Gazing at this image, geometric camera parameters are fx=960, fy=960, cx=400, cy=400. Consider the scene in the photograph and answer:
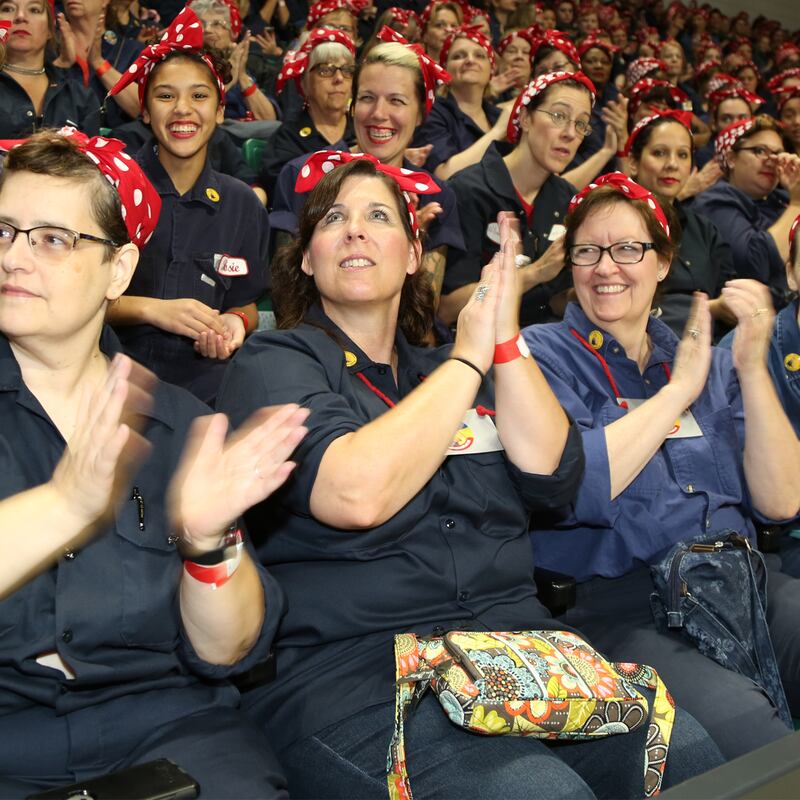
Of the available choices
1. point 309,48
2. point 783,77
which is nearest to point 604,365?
point 309,48

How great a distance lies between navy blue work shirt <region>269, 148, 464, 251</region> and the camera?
313cm

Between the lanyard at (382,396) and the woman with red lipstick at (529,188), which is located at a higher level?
the woman with red lipstick at (529,188)

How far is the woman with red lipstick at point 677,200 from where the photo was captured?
362 centimetres

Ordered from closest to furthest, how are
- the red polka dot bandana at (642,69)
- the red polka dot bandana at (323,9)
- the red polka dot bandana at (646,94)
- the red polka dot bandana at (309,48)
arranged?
1. the red polka dot bandana at (309,48)
2. the red polka dot bandana at (646,94)
3. the red polka dot bandana at (323,9)
4. the red polka dot bandana at (642,69)

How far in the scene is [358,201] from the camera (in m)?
1.99

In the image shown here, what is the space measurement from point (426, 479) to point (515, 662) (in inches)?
13.1

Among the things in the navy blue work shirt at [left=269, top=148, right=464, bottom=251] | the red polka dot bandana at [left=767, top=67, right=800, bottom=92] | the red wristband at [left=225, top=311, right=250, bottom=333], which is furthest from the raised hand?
the red polka dot bandana at [left=767, top=67, right=800, bottom=92]

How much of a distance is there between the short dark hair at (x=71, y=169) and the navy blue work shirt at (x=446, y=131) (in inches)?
113

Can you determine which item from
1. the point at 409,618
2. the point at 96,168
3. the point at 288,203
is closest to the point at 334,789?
the point at 409,618

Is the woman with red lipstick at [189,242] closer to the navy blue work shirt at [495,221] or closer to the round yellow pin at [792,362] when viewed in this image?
the navy blue work shirt at [495,221]

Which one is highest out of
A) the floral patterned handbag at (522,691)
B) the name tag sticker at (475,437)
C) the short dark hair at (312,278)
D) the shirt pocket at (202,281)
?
the short dark hair at (312,278)

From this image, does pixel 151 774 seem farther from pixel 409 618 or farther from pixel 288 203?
pixel 288 203

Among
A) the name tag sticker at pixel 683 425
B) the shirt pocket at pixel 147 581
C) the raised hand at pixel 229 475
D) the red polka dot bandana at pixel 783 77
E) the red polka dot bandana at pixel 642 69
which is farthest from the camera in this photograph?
the red polka dot bandana at pixel 783 77

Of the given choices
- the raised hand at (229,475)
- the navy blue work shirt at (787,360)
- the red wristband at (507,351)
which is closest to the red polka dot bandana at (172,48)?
the red wristband at (507,351)
